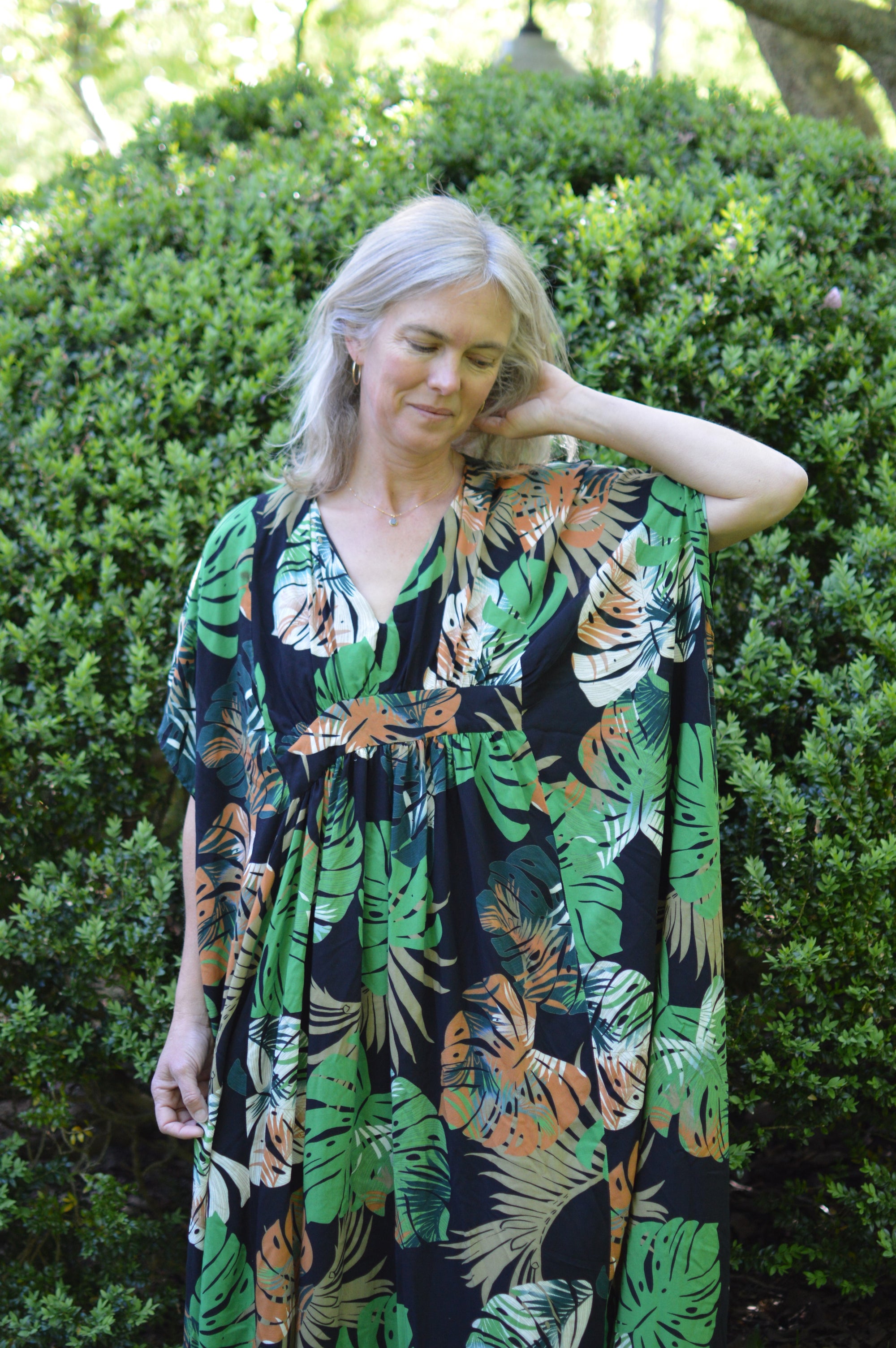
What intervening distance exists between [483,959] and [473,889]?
0.41ft

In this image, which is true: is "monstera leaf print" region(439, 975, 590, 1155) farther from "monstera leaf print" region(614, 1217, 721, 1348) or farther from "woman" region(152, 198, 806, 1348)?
"monstera leaf print" region(614, 1217, 721, 1348)

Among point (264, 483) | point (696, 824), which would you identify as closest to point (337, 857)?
point (696, 824)

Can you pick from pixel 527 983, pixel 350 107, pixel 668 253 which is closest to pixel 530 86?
pixel 350 107

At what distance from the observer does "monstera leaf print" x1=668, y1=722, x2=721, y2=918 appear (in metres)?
1.90

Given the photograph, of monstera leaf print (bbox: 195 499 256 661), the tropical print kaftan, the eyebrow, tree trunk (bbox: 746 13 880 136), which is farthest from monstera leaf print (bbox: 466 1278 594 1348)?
tree trunk (bbox: 746 13 880 136)

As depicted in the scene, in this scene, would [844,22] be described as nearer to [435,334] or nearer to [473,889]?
[435,334]

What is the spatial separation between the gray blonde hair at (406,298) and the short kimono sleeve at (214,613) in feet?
0.57

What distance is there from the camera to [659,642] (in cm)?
195

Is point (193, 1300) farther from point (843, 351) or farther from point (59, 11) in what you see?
point (59, 11)

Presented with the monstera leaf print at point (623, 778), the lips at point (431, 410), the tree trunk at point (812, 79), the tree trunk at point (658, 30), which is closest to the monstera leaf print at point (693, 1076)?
the monstera leaf print at point (623, 778)

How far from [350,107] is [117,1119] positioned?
3530 mm

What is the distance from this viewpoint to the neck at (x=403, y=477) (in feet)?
6.92

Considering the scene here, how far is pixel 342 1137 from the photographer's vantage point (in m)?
1.87

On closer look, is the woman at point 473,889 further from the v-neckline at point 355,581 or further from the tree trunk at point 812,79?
the tree trunk at point 812,79
